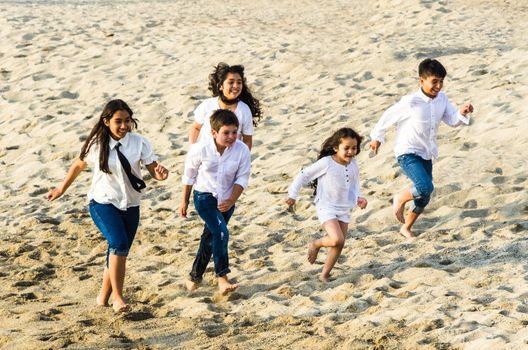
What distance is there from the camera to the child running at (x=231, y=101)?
7.23 meters

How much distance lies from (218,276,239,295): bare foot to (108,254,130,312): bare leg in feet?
2.37

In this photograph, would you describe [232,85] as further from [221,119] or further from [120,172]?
[120,172]

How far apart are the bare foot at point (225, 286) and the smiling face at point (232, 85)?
1.42 metres

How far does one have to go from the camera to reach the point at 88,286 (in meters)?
7.36

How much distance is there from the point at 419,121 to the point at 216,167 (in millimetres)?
1919

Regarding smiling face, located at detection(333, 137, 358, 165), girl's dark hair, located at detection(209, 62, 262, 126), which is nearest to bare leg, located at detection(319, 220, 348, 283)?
smiling face, located at detection(333, 137, 358, 165)

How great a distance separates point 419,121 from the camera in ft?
25.3

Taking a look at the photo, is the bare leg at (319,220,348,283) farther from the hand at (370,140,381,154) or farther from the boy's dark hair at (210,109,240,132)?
the boy's dark hair at (210,109,240,132)

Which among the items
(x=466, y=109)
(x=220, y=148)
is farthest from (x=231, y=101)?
(x=466, y=109)

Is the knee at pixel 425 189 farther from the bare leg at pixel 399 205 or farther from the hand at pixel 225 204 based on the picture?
the hand at pixel 225 204

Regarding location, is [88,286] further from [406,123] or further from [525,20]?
[525,20]

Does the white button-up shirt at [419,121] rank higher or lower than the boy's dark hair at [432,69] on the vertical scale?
lower

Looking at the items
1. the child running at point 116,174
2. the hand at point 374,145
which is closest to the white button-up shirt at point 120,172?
the child running at point 116,174

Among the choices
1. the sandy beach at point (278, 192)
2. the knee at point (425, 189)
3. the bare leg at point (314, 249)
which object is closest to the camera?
the sandy beach at point (278, 192)
